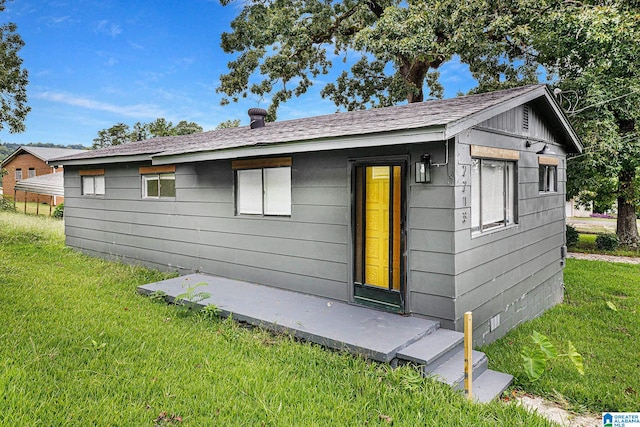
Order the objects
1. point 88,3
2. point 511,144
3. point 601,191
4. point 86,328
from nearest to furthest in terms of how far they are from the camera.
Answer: point 86,328 < point 511,144 < point 601,191 < point 88,3

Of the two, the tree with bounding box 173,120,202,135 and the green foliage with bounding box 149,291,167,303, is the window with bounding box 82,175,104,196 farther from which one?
the tree with bounding box 173,120,202,135

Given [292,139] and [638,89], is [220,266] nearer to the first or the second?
Result: [292,139]

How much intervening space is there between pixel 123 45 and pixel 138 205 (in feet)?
70.9

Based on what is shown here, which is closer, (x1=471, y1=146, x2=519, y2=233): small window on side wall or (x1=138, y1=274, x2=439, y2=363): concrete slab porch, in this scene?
(x1=138, y1=274, x2=439, y2=363): concrete slab porch

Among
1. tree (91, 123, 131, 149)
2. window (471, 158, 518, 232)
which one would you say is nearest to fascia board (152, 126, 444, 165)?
window (471, 158, 518, 232)

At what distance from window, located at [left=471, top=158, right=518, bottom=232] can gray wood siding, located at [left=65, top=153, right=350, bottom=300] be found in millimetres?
1656

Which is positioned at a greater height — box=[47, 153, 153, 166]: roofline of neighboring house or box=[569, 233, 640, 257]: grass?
box=[47, 153, 153, 166]: roofline of neighboring house

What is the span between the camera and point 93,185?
10.1 m

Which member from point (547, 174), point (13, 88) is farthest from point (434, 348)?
point (13, 88)

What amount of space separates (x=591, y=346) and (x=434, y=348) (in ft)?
9.90

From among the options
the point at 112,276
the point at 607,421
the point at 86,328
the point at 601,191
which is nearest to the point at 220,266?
the point at 112,276

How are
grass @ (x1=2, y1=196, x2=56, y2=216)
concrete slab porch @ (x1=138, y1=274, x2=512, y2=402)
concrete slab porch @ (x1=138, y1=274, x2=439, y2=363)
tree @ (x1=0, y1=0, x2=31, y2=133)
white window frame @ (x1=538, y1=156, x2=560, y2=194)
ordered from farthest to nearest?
1. grass @ (x1=2, y1=196, x2=56, y2=216)
2. tree @ (x1=0, y1=0, x2=31, y2=133)
3. white window frame @ (x1=538, y1=156, x2=560, y2=194)
4. concrete slab porch @ (x1=138, y1=274, x2=439, y2=363)
5. concrete slab porch @ (x1=138, y1=274, x2=512, y2=402)

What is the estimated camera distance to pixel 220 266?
23.6 feet

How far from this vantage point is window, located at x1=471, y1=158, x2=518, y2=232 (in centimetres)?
516
